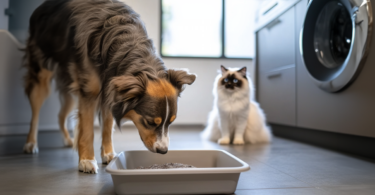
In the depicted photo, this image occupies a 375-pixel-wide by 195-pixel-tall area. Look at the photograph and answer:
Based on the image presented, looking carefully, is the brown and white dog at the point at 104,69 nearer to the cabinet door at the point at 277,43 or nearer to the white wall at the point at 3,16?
the white wall at the point at 3,16

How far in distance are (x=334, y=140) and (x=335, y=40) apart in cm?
91

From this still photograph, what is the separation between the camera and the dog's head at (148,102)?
145 cm

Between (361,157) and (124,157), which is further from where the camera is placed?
(361,157)

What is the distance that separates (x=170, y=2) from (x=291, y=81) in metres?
3.16

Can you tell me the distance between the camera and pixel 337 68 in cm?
250

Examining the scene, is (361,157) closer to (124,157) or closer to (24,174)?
(124,157)

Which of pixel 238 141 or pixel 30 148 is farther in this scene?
pixel 238 141

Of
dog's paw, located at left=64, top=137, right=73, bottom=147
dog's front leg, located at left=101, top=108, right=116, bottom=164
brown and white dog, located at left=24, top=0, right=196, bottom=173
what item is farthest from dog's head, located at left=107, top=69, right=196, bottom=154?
dog's paw, located at left=64, top=137, right=73, bottom=147

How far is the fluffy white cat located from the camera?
314 centimetres

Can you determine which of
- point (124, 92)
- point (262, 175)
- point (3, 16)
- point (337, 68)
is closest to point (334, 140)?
point (337, 68)

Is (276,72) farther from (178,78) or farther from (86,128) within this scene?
(86,128)

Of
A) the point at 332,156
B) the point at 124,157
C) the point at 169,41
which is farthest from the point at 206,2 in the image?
the point at 124,157

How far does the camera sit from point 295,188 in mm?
1380

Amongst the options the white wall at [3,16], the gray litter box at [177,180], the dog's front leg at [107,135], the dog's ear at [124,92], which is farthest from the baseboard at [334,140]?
the white wall at [3,16]
